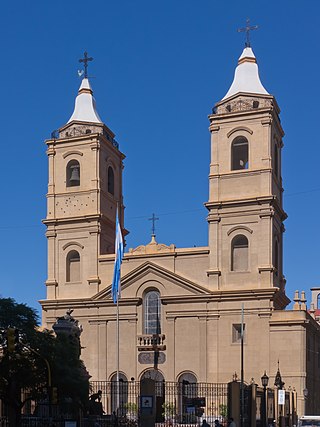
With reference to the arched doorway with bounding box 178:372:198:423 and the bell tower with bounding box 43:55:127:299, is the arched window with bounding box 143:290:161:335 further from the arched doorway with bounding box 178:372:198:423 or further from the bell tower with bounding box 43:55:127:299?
the bell tower with bounding box 43:55:127:299

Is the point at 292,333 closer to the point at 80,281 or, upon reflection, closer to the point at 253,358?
the point at 253,358

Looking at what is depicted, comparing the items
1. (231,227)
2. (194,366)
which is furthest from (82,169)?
(194,366)

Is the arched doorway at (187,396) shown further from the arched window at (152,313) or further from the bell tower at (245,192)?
the bell tower at (245,192)

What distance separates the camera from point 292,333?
57.8 meters

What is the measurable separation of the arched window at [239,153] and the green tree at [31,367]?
86.1 feet

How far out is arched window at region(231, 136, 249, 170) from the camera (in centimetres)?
6331

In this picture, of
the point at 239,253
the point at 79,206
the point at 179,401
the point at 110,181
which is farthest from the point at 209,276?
the point at 110,181

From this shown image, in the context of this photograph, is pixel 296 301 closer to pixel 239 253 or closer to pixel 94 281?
pixel 239 253

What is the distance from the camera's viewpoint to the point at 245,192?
61.9 metres

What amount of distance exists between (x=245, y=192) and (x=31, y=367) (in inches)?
1060

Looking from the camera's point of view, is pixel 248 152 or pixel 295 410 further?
pixel 248 152

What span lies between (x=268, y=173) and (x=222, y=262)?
7.32m

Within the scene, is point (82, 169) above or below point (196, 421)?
above

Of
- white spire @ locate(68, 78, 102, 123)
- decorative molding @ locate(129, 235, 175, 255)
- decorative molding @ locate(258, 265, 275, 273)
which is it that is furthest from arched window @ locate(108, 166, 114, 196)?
decorative molding @ locate(258, 265, 275, 273)
